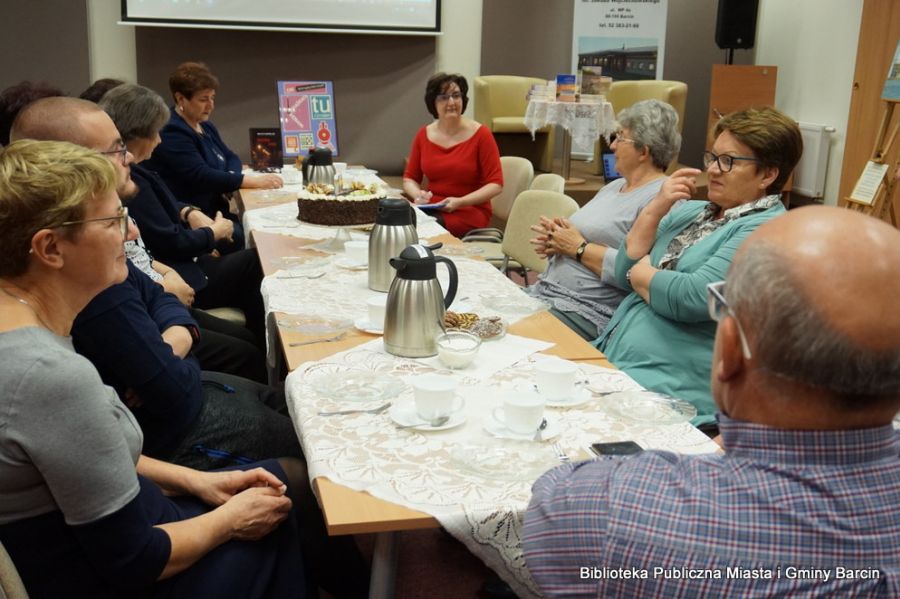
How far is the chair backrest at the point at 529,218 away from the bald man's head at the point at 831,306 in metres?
2.57

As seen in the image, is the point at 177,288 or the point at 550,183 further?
the point at 550,183

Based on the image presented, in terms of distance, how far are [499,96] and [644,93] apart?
1240 millimetres

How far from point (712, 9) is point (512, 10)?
2.04 metres

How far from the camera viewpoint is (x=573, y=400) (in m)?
1.71

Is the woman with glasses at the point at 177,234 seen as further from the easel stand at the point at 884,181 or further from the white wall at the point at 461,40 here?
the white wall at the point at 461,40

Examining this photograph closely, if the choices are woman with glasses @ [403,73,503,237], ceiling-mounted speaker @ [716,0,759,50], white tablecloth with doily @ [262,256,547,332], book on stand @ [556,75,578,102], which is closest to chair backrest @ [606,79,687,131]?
ceiling-mounted speaker @ [716,0,759,50]

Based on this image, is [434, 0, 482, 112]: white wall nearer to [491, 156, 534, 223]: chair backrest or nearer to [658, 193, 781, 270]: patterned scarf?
[491, 156, 534, 223]: chair backrest

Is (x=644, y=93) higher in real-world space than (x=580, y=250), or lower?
higher

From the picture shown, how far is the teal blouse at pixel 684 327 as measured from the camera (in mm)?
2215

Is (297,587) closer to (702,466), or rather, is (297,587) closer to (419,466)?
(419,466)

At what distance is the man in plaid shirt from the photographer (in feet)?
2.74

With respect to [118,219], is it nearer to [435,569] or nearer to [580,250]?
[435,569]

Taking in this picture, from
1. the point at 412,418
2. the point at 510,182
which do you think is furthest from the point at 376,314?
the point at 510,182

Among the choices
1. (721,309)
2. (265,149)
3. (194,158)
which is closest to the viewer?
(721,309)
